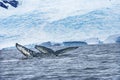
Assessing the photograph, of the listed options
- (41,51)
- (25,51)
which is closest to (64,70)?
(25,51)

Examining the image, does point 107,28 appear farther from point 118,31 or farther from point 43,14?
point 43,14

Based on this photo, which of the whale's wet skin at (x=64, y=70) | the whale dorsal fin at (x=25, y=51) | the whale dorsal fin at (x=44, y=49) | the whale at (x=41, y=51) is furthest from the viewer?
the whale dorsal fin at (x=44, y=49)

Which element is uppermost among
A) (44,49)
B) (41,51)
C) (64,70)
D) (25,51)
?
(64,70)

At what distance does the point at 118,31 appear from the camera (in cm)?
7500

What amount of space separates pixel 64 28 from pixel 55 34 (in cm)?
210

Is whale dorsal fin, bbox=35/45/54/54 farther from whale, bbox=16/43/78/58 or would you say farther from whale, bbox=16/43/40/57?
whale, bbox=16/43/40/57

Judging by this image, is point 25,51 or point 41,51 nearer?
point 25,51

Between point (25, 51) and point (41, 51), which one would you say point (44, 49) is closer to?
point (41, 51)

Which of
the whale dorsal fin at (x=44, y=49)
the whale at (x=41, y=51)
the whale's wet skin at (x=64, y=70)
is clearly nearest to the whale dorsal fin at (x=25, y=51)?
the whale at (x=41, y=51)

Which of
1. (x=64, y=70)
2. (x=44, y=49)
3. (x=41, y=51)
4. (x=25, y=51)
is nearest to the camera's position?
(x=64, y=70)

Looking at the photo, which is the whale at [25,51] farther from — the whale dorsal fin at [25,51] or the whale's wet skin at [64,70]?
the whale's wet skin at [64,70]

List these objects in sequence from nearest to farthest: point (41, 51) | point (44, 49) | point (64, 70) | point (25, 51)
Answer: point (64, 70), point (25, 51), point (44, 49), point (41, 51)

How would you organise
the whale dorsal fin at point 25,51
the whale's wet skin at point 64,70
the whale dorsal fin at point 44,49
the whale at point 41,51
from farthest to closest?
the whale dorsal fin at point 44,49, the whale at point 41,51, the whale dorsal fin at point 25,51, the whale's wet skin at point 64,70

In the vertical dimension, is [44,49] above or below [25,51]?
above
